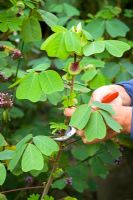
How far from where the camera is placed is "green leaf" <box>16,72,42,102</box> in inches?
39.1

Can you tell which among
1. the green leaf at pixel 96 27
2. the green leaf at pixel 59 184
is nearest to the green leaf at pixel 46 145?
the green leaf at pixel 59 184

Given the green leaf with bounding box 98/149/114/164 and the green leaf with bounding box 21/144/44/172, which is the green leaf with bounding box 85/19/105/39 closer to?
the green leaf with bounding box 98/149/114/164

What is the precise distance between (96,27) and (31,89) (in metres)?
0.88

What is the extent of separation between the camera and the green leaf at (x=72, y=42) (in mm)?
967

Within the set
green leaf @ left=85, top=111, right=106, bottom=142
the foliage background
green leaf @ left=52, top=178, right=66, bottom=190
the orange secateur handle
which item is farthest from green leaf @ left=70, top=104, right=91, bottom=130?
green leaf @ left=52, top=178, right=66, bottom=190

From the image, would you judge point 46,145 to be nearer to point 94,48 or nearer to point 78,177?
point 94,48

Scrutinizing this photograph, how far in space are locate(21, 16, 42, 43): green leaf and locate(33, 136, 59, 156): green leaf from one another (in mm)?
404

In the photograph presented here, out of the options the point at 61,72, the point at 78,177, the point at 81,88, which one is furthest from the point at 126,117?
the point at 61,72

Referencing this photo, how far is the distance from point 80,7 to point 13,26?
1.21 meters

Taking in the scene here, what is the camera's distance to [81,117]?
0.99 metres

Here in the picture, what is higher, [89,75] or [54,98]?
[89,75]

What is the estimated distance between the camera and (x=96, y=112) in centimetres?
100

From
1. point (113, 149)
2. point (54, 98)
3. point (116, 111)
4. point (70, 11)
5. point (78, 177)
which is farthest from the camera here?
point (70, 11)

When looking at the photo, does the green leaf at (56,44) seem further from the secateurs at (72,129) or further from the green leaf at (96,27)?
the green leaf at (96,27)
